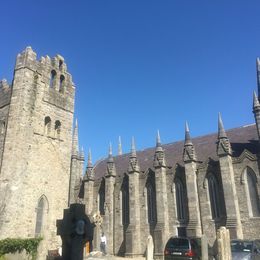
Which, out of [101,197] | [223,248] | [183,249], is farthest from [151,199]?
[223,248]

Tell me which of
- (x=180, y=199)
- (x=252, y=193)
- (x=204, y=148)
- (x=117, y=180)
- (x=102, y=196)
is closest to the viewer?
(x=252, y=193)

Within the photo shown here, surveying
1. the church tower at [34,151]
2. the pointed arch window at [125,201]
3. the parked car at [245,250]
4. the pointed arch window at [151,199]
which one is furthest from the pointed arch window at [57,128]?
the parked car at [245,250]

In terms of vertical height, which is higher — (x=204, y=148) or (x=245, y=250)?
(x=204, y=148)

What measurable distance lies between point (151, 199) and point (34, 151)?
36.8ft

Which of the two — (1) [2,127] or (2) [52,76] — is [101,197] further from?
(2) [52,76]

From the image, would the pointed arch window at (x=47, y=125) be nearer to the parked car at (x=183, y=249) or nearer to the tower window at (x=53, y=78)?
the tower window at (x=53, y=78)

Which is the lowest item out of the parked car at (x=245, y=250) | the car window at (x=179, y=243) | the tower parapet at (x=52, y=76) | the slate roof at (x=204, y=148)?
the parked car at (x=245, y=250)

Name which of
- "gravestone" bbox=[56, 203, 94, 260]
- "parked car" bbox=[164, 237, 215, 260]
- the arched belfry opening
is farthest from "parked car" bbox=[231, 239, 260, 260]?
the arched belfry opening

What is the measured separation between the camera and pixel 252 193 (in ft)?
78.8

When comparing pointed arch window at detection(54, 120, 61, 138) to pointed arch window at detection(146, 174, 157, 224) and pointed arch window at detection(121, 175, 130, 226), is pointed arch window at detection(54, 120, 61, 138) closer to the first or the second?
pointed arch window at detection(121, 175, 130, 226)

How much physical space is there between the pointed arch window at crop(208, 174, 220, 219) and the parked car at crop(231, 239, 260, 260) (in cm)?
939

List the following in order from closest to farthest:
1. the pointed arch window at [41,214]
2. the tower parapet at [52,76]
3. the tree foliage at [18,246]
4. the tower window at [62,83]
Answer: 1. the tree foliage at [18,246]
2. the pointed arch window at [41,214]
3. the tower parapet at [52,76]
4. the tower window at [62,83]

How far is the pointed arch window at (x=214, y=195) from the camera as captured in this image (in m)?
25.2

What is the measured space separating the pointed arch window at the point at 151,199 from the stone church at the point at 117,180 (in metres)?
0.09
